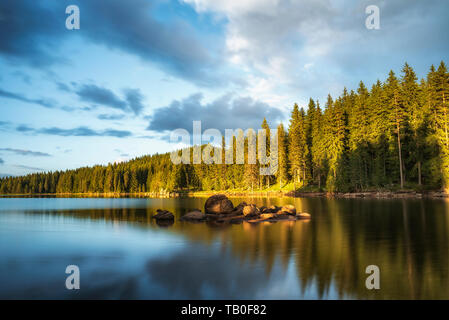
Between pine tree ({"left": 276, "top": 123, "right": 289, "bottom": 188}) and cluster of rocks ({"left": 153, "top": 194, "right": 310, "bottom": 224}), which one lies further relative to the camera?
pine tree ({"left": 276, "top": 123, "right": 289, "bottom": 188})

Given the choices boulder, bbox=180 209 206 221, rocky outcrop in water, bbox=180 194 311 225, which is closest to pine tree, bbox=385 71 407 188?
rocky outcrop in water, bbox=180 194 311 225

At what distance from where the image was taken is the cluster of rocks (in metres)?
26.4

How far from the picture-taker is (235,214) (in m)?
30.3

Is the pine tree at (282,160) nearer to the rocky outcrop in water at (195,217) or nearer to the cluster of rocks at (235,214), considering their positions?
the cluster of rocks at (235,214)

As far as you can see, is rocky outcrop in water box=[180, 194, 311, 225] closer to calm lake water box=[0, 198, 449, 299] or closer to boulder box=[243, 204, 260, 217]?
boulder box=[243, 204, 260, 217]

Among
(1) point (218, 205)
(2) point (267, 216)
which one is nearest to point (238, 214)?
(1) point (218, 205)

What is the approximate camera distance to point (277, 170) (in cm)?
8769

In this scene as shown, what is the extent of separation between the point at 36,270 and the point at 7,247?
289 inches

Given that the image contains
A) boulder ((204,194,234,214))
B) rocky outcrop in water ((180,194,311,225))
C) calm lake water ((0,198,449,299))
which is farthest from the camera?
boulder ((204,194,234,214))

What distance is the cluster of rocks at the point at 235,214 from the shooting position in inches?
1041

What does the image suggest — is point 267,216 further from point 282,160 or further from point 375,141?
point 282,160

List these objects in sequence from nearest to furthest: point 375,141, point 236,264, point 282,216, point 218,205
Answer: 1. point 236,264
2. point 282,216
3. point 218,205
4. point 375,141

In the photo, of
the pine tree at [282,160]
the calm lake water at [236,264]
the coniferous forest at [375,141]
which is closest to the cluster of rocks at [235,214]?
the calm lake water at [236,264]

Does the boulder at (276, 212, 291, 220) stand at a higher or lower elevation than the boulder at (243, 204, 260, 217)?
lower
